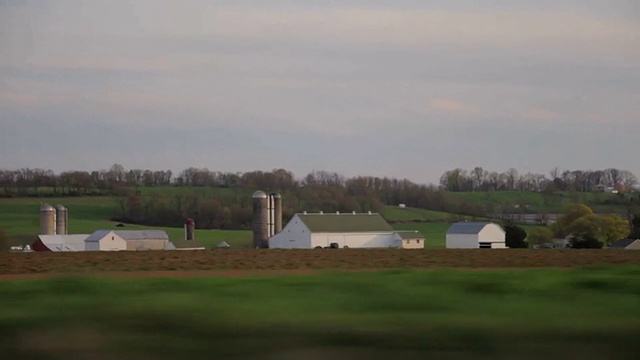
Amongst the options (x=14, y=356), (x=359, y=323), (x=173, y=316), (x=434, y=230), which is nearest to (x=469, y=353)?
(x=359, y=323)

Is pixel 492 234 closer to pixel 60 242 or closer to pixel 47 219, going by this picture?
pixel 60 242

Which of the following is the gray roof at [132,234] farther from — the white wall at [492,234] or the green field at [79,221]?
the white wall at [492,234]

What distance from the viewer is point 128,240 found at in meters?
83.3

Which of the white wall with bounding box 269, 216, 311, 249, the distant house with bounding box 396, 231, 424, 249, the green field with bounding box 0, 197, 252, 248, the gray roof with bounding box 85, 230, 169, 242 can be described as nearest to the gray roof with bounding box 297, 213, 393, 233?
the white wall with bounding box 269, 216, 311, 249

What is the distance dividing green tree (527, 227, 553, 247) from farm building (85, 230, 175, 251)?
1103 inches

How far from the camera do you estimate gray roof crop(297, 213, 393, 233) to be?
85.6 meters

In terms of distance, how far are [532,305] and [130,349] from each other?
282cm

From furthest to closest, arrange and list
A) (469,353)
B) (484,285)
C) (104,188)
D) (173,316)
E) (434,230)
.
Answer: (104,188) < (434,230) < (484,285) < (173,316) < (469,353)

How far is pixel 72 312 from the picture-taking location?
670cm

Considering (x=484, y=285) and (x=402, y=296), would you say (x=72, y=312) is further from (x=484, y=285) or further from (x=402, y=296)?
(x=484, y=285)

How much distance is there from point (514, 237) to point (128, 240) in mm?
33448

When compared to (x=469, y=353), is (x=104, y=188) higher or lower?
higher

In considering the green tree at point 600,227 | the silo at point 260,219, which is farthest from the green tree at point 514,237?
the silo at point 260,219

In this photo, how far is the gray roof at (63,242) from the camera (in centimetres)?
8237
